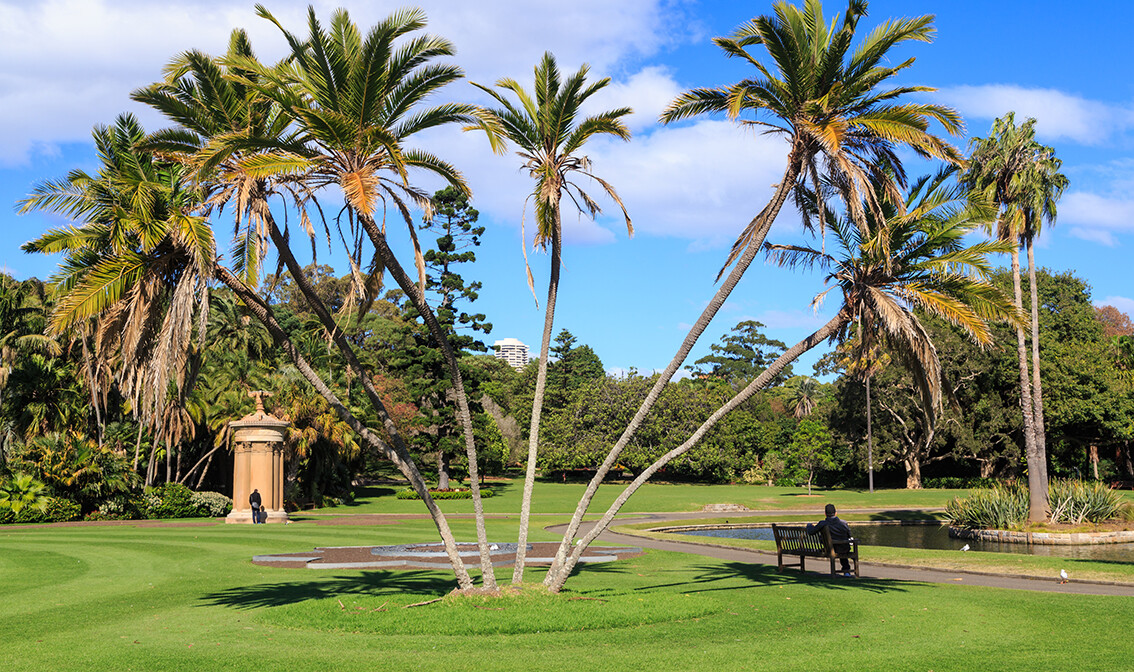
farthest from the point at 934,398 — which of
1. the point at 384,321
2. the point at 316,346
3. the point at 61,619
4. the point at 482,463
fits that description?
the point at 384,321

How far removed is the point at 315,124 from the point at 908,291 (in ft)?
30.4

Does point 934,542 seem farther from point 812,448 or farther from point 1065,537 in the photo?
point 812,448

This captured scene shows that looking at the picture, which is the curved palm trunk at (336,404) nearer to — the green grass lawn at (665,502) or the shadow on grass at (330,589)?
the shadow on grass at (330,589)

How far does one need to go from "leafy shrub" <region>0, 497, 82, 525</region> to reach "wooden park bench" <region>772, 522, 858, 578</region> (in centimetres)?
2675

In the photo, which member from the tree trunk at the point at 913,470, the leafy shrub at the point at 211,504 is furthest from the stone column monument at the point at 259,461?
the tree trunk at the point at 913,470

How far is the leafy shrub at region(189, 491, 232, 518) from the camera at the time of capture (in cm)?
3528

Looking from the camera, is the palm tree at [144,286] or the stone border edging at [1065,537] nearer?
the palm tree at [144,286]

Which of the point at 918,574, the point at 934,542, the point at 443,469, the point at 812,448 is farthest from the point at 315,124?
the point at 812,448

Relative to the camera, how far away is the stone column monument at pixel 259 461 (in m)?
33.6

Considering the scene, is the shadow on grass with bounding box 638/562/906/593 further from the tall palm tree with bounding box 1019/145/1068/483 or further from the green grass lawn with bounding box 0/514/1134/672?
the tall palm tree with bounding box 1019/145/1068/483

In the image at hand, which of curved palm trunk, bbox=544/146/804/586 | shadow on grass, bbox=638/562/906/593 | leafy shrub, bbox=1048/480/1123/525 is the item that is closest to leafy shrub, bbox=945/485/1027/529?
leafy shrub, bbox=1048/480/1123/525

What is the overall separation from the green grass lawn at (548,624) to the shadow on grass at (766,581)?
0.07 metres

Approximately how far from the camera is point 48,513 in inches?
1216

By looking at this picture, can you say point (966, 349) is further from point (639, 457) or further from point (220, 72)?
point (220, 72)
